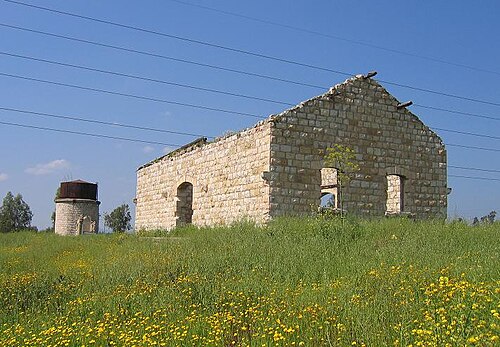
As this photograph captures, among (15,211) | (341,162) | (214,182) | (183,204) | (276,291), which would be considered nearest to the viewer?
(276,291)

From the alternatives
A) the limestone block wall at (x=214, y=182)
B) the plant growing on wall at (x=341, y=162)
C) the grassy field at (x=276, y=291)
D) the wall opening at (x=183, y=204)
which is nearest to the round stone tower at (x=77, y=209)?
the limestone block wall at (x=214, y=182)

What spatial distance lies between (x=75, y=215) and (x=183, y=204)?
40.2 ft

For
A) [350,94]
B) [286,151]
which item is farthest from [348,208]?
[350,94]

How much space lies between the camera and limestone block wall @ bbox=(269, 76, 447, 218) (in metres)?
14.4

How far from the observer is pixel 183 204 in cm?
2039

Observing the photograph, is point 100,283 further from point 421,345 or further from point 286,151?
point 286,151

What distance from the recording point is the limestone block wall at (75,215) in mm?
29609

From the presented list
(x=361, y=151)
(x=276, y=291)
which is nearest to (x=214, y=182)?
(x=361, y=151)

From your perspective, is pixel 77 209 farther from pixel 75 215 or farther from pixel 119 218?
pixel 119 218

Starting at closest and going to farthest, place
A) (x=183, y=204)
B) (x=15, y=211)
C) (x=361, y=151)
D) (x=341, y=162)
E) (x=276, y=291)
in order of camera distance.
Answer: (x=276, y=291) → (x=341, y=162) → (x=361, y=151) → (x=183, y=204) → (x=15, y=211)

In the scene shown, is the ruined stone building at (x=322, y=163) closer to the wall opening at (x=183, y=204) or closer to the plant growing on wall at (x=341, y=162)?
the plant growing on wall at (x=341, y=162)

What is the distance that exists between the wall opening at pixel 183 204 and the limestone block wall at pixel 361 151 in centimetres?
675

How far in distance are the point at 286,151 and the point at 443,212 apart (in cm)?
656

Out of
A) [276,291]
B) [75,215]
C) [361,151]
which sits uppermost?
[361,151]
